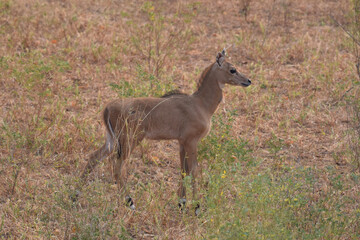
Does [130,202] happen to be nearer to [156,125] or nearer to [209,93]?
[156,125]

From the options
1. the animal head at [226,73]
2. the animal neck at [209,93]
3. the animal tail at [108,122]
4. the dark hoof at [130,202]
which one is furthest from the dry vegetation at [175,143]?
the animal head at [226,73]

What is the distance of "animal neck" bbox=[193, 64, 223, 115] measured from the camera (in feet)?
25.2

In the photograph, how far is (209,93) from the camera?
7.75 metres

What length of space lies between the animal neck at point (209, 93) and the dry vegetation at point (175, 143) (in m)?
0.40

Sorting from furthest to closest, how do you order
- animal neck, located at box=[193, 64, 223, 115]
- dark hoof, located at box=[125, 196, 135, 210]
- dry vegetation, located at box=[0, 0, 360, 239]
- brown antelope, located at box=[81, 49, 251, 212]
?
animal neck, located at box=[193, 64, 223, 115] → brown antelope, located at box=[81, 49, 251, 212] → dark hoof, located at box=[125, 196, 135, 210] → dry vegetation, located at box=[0, 0, 360, 239]

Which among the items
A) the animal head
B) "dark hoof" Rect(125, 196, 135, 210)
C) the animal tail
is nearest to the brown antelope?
the animal tail

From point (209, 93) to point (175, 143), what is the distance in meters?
1.61

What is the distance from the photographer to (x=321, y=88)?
1080 cm

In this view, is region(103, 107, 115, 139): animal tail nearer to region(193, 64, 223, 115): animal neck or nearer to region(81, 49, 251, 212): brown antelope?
region(81, 49, 251, 212): brown antelope

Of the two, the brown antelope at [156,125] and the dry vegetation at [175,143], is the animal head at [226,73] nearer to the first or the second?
the brown antelope at [156,125]

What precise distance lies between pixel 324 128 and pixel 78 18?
276 inches

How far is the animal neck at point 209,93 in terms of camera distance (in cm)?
770

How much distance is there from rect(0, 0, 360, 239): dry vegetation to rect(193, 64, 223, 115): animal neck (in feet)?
1.32

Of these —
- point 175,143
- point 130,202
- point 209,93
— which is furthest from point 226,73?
point 130,202
